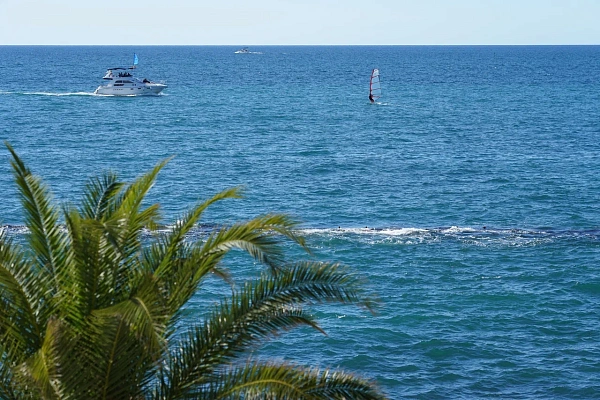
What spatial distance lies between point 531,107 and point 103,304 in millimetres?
86627

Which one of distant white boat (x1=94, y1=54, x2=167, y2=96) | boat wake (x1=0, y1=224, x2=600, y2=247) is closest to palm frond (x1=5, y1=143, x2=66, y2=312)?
boat wake (x1=0, y1=224, x2=600, y2=247)

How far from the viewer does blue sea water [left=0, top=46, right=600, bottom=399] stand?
22812mm

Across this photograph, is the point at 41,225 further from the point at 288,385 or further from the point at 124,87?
the point at 124,87

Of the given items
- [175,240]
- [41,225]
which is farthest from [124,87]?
[175,240]

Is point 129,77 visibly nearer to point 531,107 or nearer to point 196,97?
point 196,97

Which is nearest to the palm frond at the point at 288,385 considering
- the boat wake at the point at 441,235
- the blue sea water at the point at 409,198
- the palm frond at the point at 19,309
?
the palm frond at the point at 19,309

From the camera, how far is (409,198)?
41844mm

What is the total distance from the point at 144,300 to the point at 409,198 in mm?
34049

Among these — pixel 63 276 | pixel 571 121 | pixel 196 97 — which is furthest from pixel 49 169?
pixel 196 97

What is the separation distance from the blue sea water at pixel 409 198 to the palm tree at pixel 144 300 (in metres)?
11.4

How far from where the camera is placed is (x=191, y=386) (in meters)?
9.52

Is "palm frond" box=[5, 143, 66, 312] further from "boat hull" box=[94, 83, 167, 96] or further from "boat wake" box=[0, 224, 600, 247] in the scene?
"boat hull" box=[94, 83, 167, 96]

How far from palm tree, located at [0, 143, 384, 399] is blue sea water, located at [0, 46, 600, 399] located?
11436 millimetres

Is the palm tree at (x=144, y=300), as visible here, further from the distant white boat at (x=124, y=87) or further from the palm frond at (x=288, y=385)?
the distant white boat at (x=124, y=87)
